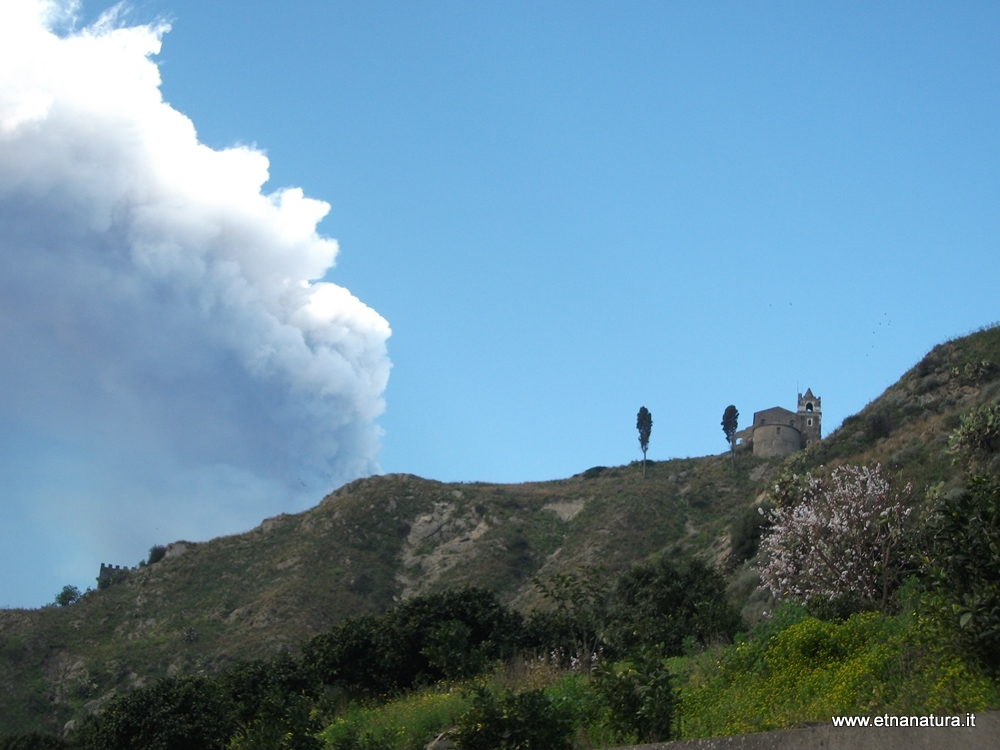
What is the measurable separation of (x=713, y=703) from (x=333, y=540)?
60514 millimetres

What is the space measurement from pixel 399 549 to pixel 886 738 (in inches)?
2582

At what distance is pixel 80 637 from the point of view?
54312mm

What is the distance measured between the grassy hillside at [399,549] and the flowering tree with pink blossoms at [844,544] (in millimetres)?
8118

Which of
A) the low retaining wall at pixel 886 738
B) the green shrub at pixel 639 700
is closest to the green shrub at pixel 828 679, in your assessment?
the green shrub at pixel 639 700

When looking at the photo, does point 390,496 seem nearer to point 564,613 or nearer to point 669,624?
point 564,613

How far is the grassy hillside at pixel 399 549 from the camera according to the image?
4562 centimetres

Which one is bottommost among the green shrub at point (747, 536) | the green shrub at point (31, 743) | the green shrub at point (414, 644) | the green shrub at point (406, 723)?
the green shrub at point (31, 743)

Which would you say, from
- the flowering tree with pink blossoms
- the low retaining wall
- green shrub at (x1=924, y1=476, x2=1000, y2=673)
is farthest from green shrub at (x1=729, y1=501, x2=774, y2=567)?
the low retaining wall

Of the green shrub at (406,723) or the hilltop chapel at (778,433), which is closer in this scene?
the green shrub at (406,723)

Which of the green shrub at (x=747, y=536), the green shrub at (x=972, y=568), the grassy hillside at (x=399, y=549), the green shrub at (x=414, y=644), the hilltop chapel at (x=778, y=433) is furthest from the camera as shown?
the hilltop chapel at (x=778, y=433)

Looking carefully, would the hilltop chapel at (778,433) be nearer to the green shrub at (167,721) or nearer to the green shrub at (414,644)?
the green shrub at (414,644)

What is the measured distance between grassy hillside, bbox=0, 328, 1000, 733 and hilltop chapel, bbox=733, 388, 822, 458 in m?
2.81

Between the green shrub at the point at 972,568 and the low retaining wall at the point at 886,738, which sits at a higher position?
the green shrub at the point at 972,568

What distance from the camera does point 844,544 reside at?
19.1 metres
